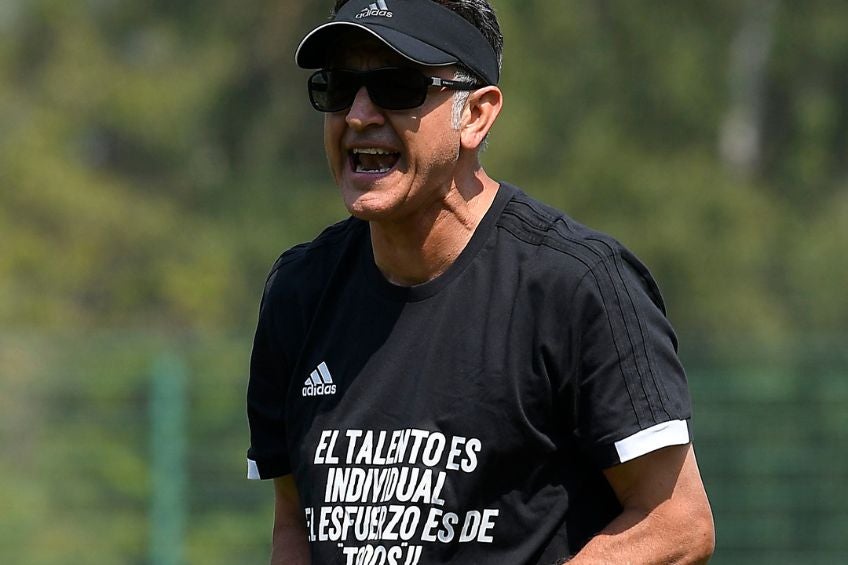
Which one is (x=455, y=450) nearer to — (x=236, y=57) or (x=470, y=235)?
(x=470, y=235)

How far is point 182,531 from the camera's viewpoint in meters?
9.97

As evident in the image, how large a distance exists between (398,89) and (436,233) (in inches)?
13.0

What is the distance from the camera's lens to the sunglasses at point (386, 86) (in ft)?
10.2

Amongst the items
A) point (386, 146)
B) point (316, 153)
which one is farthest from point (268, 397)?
point (316, 153)

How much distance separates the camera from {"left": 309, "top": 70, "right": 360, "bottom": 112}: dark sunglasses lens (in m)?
3.14

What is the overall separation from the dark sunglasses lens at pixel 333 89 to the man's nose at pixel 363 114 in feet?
0.11

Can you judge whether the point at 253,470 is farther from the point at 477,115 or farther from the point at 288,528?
the point at 477,115

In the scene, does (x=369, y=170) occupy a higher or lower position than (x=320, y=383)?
higher

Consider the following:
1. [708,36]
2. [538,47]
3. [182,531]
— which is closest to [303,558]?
[182,531]

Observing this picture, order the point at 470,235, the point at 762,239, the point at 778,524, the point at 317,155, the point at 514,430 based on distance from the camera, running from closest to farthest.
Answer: the point at 514,430 < the point at 470,235 < the point at 778,524 < the point at 762,239 < the point at 317,155

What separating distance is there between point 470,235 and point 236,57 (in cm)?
1566

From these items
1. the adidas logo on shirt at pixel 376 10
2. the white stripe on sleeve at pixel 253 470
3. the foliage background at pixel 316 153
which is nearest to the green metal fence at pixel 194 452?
the foliage background at pixel 316 153

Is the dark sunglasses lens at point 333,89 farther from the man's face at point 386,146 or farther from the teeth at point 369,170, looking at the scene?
the teeth at point 369,170

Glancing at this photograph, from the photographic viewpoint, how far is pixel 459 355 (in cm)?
308
